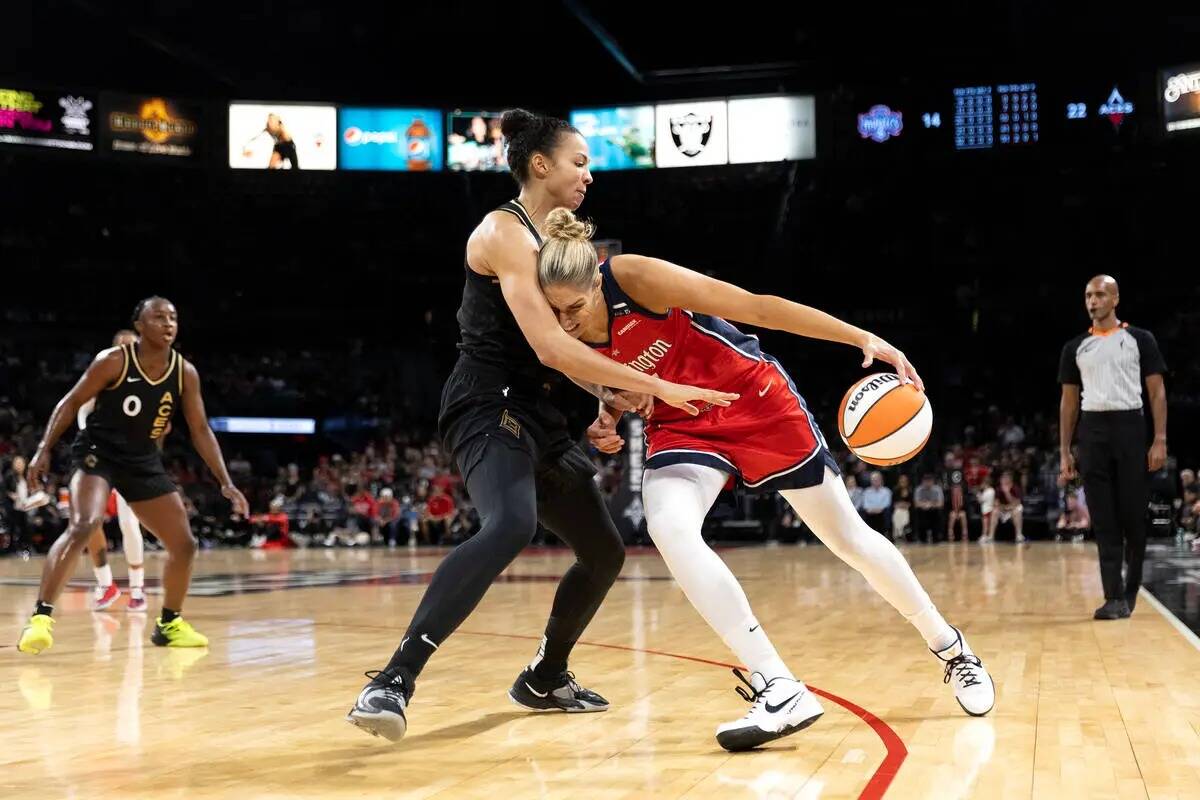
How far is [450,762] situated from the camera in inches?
127

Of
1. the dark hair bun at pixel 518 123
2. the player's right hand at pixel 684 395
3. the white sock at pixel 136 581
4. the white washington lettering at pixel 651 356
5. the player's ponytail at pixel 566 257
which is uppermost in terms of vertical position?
the dark hair bun at pixel 518 123

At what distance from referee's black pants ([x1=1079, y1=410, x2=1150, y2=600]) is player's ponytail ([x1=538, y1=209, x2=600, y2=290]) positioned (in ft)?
14.8

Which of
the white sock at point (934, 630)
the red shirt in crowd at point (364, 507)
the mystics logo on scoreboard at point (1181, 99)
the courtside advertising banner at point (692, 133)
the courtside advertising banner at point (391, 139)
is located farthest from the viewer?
the courtside advertising banner at point (391, 139)

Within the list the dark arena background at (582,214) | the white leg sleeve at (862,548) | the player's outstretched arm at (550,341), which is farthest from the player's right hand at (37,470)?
the dark arena background at (582,214)

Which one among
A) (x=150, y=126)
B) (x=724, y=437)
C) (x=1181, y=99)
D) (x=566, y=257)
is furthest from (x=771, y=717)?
(x=150, y=126)

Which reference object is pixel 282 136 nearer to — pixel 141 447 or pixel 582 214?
pixel 582 214

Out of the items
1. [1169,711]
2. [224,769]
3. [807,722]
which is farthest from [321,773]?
[1169,711]

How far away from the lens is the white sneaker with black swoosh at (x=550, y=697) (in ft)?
13.3

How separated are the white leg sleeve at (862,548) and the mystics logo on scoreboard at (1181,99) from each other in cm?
2104

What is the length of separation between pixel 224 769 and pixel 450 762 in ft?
1.87

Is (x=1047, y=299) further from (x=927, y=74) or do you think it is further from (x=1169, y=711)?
(x=1169, y=711)

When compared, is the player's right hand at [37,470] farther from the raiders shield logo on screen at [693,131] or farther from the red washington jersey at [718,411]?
the raiders shield logo on screen at [693,131]

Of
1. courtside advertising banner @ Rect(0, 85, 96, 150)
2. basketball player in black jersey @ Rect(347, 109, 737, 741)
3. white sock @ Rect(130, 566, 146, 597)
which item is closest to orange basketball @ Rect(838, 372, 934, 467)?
basketball player in black jersey @ Rect(347, 109, 737, 741)

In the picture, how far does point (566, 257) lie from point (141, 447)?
3785mm
